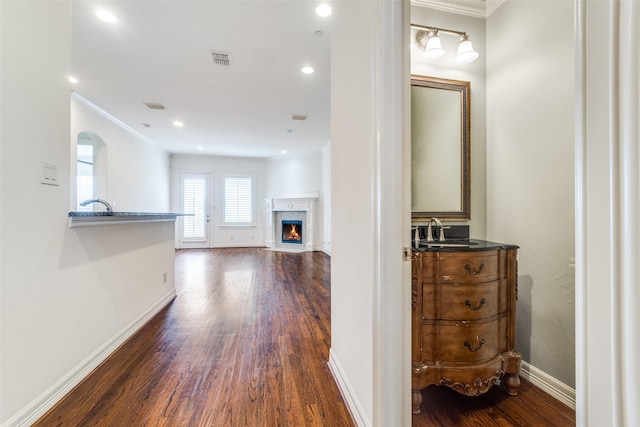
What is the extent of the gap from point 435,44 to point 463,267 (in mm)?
1508

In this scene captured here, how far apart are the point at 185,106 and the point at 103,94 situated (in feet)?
3.56

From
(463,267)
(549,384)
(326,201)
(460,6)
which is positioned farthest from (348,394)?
(326,201)

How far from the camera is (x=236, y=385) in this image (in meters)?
1.63

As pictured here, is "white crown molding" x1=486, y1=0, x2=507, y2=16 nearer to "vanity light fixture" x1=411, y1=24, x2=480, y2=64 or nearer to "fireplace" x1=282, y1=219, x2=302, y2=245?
"vanity light fixture" x1=411, y1=24, x2=480, y2=64

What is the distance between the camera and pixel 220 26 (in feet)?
8.05

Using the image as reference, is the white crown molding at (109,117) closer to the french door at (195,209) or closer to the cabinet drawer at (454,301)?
the french door at (195,209)

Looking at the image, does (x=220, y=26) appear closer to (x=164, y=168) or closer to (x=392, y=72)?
(x=392, y=72)

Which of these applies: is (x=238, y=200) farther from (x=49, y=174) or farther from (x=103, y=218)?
(x=49, y=174)

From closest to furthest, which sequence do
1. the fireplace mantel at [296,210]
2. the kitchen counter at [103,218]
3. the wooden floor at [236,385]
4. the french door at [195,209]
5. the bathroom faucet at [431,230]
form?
the wooden floor at [236,385]
the kitchen counter at [103,218]
the bathroom faucet at [431,230]
the fireplace mantel at [296,210]
the french door at [195,209]

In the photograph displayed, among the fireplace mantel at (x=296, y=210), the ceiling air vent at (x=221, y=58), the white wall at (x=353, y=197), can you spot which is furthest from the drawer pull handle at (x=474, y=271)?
the fireplace mantel at (x=296, y=210)

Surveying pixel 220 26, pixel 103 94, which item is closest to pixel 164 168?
pixel 103 94

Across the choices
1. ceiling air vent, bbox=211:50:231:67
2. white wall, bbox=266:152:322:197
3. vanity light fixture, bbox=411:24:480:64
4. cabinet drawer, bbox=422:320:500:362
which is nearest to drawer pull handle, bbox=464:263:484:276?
cabinet drawer, bbox=422:320:500:362

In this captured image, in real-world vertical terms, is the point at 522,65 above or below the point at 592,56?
above

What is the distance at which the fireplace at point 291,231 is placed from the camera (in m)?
7.58
